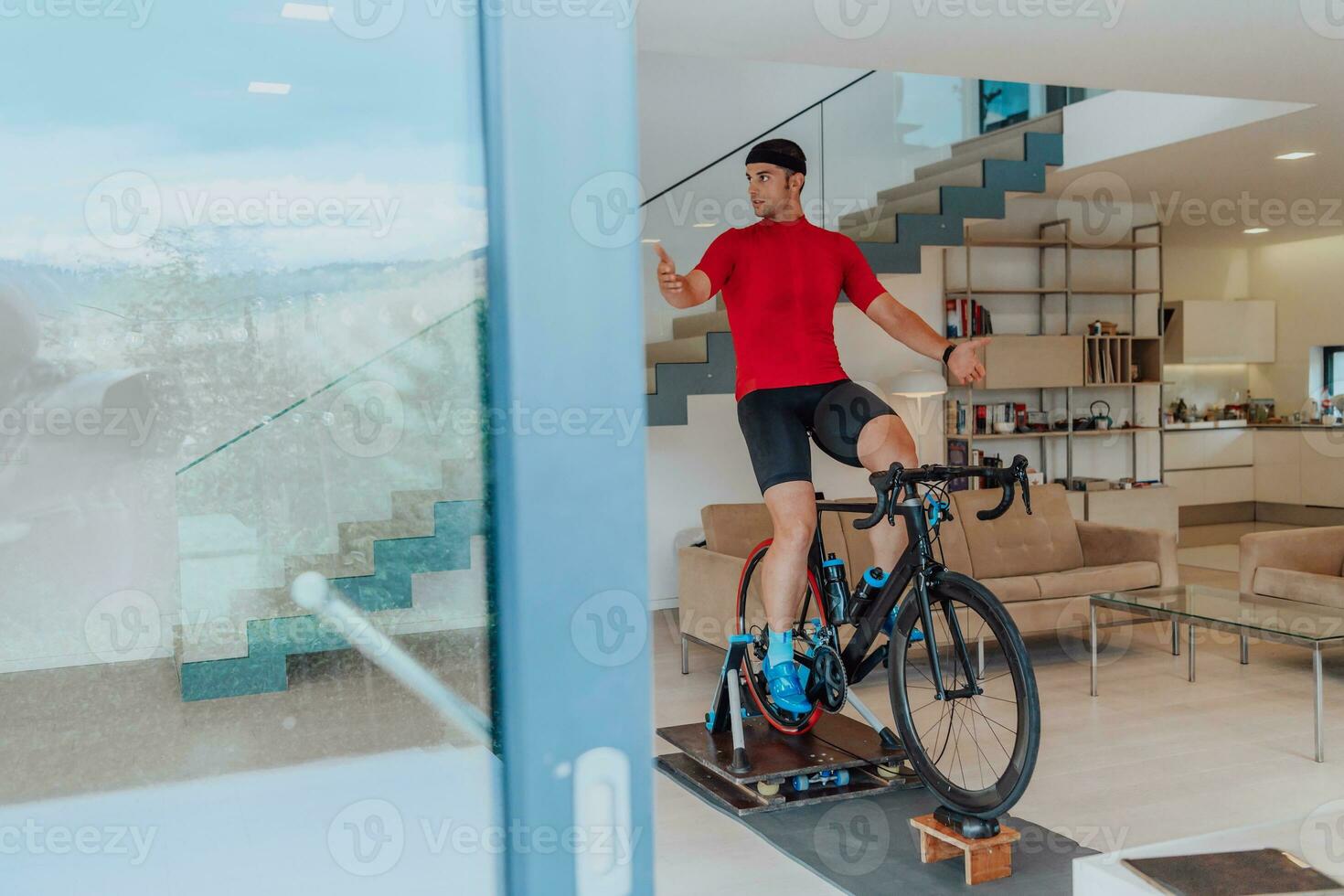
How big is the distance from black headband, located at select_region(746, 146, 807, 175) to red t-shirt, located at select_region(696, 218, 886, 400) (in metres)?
0.18

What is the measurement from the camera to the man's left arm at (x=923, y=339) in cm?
307

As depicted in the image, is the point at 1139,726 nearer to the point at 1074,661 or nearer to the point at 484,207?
the point at 1074,661

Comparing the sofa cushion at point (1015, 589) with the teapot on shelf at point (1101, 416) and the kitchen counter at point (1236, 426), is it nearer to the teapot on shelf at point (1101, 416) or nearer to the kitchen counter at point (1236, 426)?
the teapot on shelf at point (1101, 416)

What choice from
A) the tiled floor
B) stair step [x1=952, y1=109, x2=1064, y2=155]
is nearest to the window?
the tiled floor

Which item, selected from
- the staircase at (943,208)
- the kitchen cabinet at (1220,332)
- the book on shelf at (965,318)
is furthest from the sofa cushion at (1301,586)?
the kitchen cabinet at (1220,332)

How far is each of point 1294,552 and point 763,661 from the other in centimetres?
290

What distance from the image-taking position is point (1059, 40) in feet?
14.2

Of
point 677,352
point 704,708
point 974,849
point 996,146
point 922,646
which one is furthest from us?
point 996,146

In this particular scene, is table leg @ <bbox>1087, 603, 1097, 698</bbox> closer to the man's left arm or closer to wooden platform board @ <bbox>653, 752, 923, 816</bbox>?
wooden platform board @ <bbox>653, 752, 923, 816</bbox>

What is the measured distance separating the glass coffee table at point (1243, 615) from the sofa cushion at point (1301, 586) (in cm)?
19

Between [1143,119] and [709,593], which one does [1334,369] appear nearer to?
[1143,119]

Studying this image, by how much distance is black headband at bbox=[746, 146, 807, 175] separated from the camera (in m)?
3.42

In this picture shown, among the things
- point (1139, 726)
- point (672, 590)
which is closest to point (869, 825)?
point (1139, 726)

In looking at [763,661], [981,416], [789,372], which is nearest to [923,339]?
[789,372]
